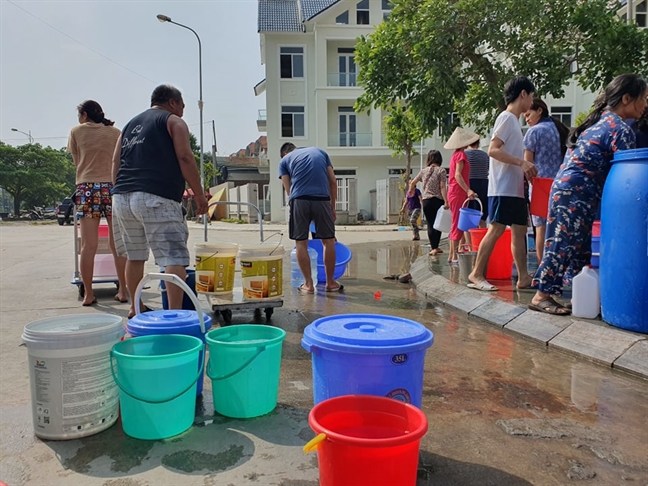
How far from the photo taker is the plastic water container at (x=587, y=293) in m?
3.78

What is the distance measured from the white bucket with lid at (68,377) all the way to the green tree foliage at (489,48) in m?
7.37

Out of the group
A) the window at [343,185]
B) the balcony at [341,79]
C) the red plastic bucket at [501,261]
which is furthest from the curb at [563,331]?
the balcony at [341,79]

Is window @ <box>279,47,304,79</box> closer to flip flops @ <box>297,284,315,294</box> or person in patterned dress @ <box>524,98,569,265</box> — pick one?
flip flops @ <box>297,284,315,294</box>

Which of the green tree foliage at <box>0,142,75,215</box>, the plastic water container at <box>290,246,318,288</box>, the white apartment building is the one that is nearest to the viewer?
the plastic water container at <box>290,246,318,288</box>

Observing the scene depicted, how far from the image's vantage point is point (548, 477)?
1.89 meters

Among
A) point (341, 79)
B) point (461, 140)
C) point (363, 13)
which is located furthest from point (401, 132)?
point (461, 140)

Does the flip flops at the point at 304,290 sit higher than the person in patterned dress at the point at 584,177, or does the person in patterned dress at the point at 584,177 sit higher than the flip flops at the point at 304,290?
the person in patterned dress at the point at 584,177

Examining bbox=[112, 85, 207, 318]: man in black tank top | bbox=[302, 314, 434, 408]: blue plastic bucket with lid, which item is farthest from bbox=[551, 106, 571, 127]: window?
bbox=[302, 314, 434, 408]: blue plastic bucket with lid

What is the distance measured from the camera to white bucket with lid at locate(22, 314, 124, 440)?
215 cm

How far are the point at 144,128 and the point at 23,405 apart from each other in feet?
6.31

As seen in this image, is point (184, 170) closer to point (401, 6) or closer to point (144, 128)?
point (144, 128)

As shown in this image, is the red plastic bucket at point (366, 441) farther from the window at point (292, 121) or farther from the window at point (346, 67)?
the window at point (346, 67)

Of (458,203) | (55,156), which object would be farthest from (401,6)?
(55,156)

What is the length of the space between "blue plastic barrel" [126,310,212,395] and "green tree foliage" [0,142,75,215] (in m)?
52.3
